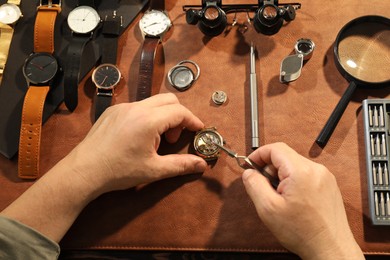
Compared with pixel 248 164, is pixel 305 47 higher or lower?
higher

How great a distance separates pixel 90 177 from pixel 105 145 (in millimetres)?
107

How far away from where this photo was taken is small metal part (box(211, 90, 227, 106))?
1.49 metres

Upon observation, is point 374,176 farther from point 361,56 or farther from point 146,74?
point 146,74

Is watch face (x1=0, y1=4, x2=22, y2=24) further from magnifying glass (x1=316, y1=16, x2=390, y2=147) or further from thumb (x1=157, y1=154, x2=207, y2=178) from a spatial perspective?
magnifying glass (x1=316, y1=16, x2=390, y2=147)

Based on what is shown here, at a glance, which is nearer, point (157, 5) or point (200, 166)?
point (200, 166)

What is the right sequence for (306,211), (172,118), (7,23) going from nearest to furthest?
(306,211) → (172,118) → (7,23)

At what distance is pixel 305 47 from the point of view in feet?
4.99

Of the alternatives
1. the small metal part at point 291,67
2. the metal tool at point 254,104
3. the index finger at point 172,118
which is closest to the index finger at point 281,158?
the metal tool at point 254,104

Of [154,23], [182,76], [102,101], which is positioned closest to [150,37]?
[154,23]

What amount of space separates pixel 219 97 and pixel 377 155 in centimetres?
56

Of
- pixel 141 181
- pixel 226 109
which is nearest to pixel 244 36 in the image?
pixel 226 109

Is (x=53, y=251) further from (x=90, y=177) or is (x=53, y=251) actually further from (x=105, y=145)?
(x=105, y=145)

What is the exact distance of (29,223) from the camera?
120cm

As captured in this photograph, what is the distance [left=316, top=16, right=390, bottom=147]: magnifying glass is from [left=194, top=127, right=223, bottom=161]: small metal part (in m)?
0.34
